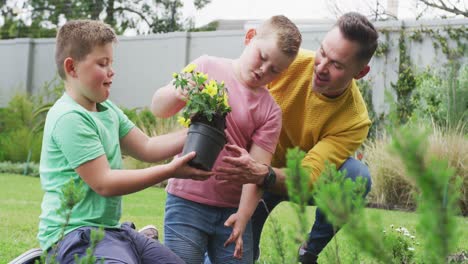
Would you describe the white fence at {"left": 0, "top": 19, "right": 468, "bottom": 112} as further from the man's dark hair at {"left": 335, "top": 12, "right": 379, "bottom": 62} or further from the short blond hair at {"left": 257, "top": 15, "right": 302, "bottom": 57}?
the short blond hair at {"left": 257, "top": 15, "right": 302, "bottom": 57}

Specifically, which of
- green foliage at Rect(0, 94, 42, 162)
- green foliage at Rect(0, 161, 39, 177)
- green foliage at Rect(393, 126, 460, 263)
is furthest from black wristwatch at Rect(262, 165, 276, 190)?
green foliage at Rect(0, 94, 42, 162)

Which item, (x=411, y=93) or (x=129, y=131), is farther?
(x=411, y=93)

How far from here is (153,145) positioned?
315cm

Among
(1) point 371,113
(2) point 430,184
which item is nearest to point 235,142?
(2) point 430,184

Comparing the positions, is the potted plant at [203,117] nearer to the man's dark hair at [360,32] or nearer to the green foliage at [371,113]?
the man's dark hair at [360,32]

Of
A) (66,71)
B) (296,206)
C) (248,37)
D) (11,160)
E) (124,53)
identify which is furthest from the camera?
(124,53)

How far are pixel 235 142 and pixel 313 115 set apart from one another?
0.64 m

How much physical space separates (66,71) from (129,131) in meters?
0.47

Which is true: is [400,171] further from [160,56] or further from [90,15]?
[90,15]

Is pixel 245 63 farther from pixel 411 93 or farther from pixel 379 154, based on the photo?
pixel 411 93

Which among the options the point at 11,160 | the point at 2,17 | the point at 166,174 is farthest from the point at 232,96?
the point at 2,17

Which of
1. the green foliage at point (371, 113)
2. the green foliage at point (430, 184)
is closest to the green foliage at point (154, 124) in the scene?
the green foliage at point (371, 113)

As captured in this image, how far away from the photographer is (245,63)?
3275 mm

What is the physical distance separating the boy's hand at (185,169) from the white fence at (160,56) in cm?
872
